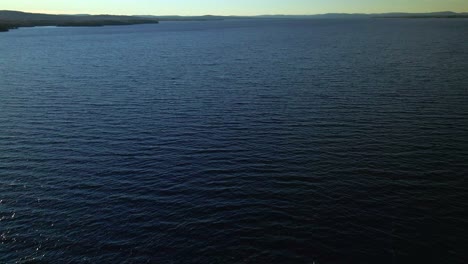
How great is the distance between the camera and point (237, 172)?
5200 cm

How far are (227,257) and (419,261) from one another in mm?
16110

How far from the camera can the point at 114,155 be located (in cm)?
5809

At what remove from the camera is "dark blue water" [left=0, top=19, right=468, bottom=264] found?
123ft

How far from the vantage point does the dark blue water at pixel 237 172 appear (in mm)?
37562

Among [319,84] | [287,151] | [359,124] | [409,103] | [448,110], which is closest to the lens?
[287,151]

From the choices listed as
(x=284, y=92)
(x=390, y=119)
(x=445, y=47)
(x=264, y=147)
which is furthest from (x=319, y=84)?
(x=445, y=47)

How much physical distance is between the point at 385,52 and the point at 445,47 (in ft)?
99.0

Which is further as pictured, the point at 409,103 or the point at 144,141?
the point at 409,103

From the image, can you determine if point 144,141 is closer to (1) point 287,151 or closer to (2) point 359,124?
(1) point 287,151

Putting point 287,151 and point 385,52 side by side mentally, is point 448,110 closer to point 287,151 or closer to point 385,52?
point 287,151

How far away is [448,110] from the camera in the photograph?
241 feet

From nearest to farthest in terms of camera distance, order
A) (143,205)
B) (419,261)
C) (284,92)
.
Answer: (419,261) → (143,205) → (284,92)

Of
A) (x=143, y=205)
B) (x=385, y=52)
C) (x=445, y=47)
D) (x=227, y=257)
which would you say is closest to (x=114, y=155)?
(x=143, y=205)

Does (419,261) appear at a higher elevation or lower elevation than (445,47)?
higher
